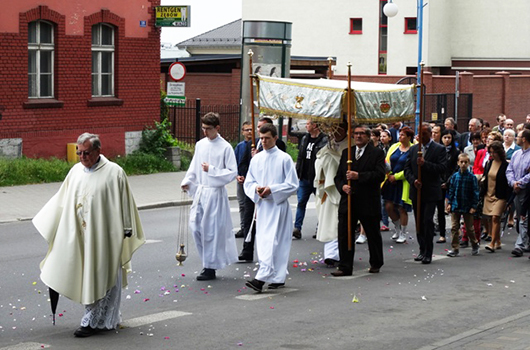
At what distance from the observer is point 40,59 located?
80.2 feet

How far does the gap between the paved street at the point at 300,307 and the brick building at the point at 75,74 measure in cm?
978

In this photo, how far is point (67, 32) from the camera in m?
24.8

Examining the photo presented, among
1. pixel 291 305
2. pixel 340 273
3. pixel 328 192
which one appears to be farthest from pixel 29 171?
pixel 291 305

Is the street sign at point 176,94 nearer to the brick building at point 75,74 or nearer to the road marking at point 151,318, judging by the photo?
the brick building at point 75,74

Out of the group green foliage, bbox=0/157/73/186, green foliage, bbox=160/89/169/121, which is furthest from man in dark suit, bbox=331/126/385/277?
green foliage, bbox=160/89/169/121

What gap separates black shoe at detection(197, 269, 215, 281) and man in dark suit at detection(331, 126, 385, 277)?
147 centimetres

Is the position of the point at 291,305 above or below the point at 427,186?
below

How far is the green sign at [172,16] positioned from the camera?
26.6 m

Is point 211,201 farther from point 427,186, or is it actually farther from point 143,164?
point 143,164

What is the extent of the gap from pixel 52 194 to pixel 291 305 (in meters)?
11.5

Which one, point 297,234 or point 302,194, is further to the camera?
point 297,234

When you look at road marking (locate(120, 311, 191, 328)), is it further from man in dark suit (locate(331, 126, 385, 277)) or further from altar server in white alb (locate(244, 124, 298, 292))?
man in dark suit (locate(331, 126, 385, 277))

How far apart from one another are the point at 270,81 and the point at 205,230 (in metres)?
2.08

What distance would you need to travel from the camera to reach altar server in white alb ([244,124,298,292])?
11250mm
